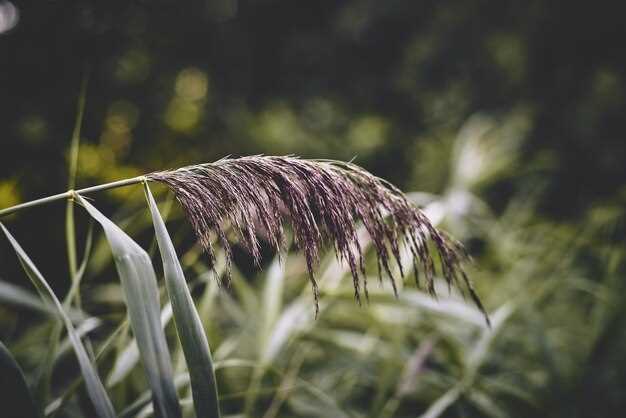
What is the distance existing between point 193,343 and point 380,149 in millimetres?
2824

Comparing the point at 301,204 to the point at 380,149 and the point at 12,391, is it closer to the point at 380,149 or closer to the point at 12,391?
the point at 12,391

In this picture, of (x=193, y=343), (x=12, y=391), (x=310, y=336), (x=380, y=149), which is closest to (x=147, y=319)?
(x=193, y=343)

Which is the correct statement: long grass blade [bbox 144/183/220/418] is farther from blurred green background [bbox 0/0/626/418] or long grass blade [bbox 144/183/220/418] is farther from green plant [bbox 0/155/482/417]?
blurred green background [bbox 0/0/626/418]

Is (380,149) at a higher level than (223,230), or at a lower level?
lower

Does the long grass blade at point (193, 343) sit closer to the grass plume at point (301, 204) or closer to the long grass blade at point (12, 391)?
the grass plume at point (301, 204)

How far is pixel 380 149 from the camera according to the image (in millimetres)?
3221

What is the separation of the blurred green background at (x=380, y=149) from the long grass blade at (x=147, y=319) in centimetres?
41

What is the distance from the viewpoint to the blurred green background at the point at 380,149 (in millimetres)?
1224

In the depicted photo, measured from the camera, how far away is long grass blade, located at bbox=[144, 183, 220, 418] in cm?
51

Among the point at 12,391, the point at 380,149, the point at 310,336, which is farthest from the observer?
the point at 380,149

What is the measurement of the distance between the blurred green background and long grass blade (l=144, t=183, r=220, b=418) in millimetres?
393

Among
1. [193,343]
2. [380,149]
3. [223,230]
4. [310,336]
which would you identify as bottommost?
[310,336]

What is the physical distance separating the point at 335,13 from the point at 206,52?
132 centimetres

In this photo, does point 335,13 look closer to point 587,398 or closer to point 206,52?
point 206,52
